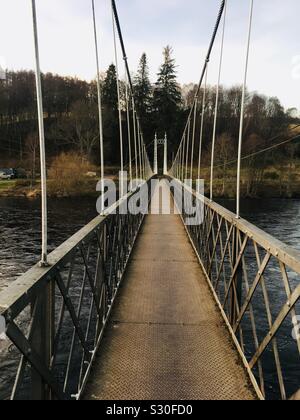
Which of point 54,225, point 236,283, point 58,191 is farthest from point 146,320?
point 58,191

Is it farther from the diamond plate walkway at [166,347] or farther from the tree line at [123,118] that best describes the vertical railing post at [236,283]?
the tree line at [123,118]

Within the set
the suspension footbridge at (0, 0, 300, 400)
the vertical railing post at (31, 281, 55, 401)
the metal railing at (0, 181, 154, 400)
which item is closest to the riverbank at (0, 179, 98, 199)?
the suspension footbridge at (0, 0, 300, 400)

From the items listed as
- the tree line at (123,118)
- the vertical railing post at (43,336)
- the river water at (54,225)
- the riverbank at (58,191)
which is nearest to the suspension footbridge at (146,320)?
the vertical railing post at (43,336)

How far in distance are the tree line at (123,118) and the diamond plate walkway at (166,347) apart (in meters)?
27.1

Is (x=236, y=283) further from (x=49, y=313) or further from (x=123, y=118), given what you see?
(x=123, y=118)

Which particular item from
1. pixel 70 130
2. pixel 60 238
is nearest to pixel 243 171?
pixel 70 130

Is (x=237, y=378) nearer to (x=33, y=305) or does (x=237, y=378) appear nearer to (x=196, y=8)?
(x=33, y=305)

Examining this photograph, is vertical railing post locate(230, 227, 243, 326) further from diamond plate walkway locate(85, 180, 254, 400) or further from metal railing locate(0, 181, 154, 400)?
metal railing locate(0, 181, 154, 400)

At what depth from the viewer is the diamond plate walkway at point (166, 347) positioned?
90.5 inches

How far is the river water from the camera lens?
12.6m

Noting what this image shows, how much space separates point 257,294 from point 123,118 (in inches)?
1418
